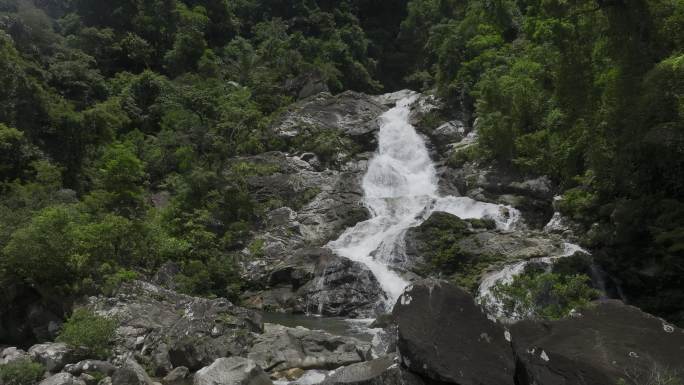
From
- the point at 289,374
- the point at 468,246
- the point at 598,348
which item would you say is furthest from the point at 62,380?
the point at 468,246

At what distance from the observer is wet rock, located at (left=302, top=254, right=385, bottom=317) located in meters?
18.9

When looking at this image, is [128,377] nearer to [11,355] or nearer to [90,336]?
[90,336]

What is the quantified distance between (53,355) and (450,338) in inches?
338

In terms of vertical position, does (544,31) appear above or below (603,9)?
below

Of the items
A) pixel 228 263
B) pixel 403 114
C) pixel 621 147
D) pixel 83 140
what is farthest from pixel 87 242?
pixel 403 114

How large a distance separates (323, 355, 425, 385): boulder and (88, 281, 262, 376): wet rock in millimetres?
5335

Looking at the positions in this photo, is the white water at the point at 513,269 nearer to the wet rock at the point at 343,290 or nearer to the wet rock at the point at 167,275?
the wet rock at the point at 343,290

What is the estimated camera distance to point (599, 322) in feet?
22.0

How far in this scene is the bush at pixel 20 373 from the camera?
33.0ft

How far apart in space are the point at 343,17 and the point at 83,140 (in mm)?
29500

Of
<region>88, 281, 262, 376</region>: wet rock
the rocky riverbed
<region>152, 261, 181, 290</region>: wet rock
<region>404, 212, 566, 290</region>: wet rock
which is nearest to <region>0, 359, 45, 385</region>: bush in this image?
the rocky riverbed

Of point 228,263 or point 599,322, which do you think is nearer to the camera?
point 599,322

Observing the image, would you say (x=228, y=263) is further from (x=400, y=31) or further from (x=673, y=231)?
(x=400, y=31)

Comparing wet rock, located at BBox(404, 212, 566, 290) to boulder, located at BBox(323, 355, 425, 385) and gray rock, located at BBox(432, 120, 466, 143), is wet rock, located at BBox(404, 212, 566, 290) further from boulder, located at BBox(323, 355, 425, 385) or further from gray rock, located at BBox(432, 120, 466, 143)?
boulder, located at BBox(323, 355, 425, 385)
